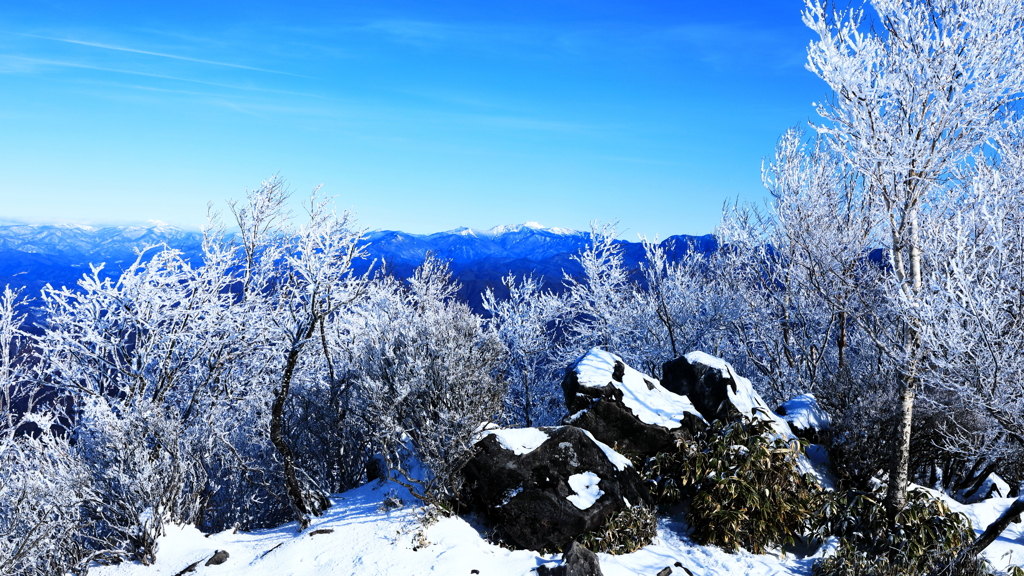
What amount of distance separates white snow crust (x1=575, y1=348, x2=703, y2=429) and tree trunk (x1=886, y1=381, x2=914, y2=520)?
2467mm

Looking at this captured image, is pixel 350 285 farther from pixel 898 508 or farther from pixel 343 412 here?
pixel 898 508

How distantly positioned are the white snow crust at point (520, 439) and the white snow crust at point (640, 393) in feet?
4.48

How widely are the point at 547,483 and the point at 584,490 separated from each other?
0.48 metres

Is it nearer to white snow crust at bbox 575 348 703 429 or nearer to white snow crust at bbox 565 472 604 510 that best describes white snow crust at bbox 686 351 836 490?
white snow crust at bbox 575 348 703 429

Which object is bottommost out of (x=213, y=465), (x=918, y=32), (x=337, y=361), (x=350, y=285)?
(x=213, y=465)

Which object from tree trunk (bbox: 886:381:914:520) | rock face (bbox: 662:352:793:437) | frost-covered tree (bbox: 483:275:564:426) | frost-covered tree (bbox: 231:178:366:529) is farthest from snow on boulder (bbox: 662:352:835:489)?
frost-covered tree (bbox: 483:275:564:426)

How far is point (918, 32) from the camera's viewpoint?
6.03 m

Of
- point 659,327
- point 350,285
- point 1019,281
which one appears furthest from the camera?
point 659,327

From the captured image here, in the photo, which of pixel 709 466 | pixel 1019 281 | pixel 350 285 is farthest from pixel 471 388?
pixel 1019 281

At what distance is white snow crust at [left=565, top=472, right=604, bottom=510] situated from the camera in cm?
647

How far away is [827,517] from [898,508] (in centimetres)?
81

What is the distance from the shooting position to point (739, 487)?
6688 mm

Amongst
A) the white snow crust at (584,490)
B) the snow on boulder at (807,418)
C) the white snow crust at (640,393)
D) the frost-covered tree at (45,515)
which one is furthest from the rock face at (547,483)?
the frost-covered tree at (45,515)

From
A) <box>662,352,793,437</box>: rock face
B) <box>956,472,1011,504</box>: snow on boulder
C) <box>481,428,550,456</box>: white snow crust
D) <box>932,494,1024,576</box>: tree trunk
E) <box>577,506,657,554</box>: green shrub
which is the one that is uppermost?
<box>662,352,793,437</box>: rock face
